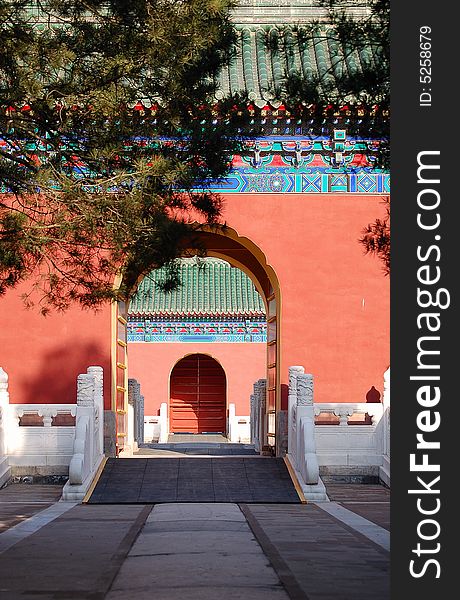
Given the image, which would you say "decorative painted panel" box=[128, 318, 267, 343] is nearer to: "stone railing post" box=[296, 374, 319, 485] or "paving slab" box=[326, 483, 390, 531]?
"paving slab" box=[326, 483, 390, 531]

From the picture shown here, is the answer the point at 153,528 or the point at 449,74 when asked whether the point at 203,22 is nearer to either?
the point at 449,74

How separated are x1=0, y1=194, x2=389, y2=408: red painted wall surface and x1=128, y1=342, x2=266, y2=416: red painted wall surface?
1183 centimetres

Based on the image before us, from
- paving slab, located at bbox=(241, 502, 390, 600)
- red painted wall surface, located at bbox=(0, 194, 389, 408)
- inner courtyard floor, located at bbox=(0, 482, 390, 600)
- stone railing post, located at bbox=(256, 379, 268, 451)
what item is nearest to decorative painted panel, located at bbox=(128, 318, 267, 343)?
stone railing post, located at bbox=(256, 379, 268, 451)

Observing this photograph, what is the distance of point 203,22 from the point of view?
20.4 feet

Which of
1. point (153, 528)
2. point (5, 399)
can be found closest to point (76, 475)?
point (5, 399)

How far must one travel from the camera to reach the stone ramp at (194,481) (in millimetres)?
10125

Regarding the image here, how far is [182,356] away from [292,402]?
12875mm

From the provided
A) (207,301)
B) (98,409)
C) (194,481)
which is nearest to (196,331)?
(207,301)

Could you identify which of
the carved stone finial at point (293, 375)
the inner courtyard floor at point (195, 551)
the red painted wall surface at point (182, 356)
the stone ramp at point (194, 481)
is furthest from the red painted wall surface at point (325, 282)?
the red painted wall surface at point (182, 356)

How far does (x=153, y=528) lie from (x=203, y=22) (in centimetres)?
375

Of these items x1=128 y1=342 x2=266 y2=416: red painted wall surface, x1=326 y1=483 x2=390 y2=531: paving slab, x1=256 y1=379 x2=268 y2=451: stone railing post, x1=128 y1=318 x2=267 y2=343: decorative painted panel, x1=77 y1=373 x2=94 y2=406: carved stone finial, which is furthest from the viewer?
x1=128 y1=318 x2=267 y2=343: decorative painted panel

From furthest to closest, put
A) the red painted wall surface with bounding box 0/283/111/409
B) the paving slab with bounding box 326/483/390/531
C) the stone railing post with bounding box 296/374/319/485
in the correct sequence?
1. the red painted wall surface with bounding box 0/283/111/409
2. the stone railing post with bounding box 296/374/319/485
3. the paving slab with bounding box 326/483/390/531

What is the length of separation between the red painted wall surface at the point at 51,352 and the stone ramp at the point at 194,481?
1.10 m

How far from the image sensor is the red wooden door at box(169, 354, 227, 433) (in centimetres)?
2575
